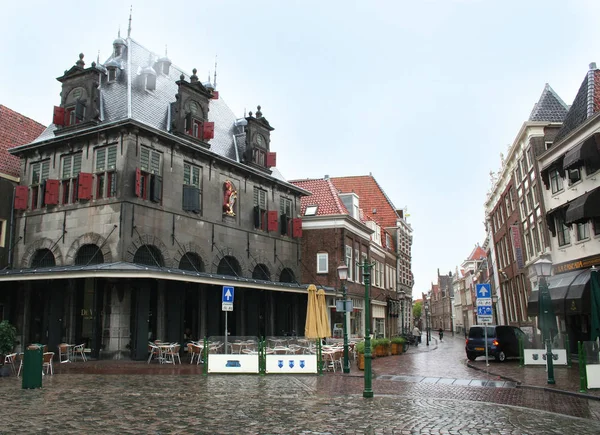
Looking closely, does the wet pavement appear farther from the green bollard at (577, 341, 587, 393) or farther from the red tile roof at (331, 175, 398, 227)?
the red tile roof at (331, 175, 398, 227)

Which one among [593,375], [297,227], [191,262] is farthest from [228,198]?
[593,375]

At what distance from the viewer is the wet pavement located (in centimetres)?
880

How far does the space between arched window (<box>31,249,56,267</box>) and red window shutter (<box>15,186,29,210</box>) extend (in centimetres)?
213

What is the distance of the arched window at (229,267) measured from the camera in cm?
2717

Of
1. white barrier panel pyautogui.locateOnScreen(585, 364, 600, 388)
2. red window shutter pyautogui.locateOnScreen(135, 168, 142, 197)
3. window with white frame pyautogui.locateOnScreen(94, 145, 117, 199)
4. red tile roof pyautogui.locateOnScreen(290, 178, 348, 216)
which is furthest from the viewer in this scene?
red tile roof pyautogui.locateOnScreen(290, 178, 348, 216)

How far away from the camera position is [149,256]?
22859 mm

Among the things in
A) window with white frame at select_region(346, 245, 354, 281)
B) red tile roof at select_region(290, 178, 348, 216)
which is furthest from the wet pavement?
red tile roof at select_region(290, 178, 348, 216)

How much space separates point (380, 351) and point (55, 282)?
15705mm

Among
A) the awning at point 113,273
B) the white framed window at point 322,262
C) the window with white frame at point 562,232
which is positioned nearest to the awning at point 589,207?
the window with white frame at point 562,232

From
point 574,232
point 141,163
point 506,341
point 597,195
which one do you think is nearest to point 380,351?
point 506,341

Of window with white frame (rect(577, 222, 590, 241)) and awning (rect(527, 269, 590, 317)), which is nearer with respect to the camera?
awning (rect(527, 269, 590, 317))

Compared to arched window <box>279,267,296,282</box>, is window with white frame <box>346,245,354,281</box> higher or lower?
higher

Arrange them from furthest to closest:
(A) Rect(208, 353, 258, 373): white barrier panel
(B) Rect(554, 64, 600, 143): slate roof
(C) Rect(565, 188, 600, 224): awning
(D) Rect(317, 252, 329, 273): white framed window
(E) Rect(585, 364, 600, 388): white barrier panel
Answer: (D) Rect(317, 252, 329, 273): white framed window → (B) Rect(554, 64, 600, 143): slate roof → (C) Rect(565, 188, 600, 224): awning → (A) Rect(208, 353, 258, 373): white barrier panel → (E) Rect(585, 364, 600, 388): white barrier panel

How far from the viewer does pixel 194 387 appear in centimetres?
1395
